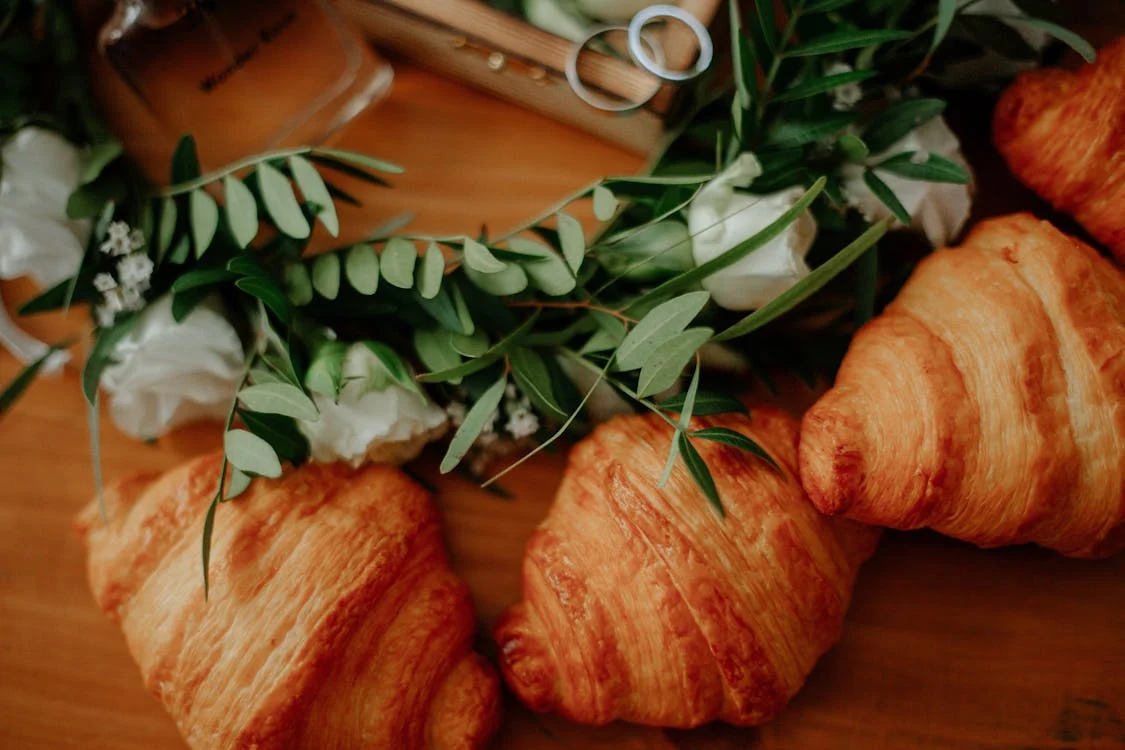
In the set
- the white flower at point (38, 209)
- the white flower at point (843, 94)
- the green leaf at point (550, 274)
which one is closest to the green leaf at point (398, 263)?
the green leaf at point (550, 274)

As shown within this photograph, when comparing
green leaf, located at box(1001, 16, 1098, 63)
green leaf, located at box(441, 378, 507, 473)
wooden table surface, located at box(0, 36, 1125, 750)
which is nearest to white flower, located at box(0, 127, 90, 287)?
wooden table surface, located at box(0, 36, 1125, 750)

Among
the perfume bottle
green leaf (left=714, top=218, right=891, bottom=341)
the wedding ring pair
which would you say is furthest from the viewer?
the perfume bottle

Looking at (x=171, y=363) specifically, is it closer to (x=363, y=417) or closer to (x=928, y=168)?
(x=363, y=417)

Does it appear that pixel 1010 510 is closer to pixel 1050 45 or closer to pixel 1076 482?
pixel 1076 482

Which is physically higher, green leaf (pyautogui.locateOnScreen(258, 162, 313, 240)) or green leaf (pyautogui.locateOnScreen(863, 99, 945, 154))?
green leaf (pyautogui.locateOnScreen(863, 99, 945, 154))

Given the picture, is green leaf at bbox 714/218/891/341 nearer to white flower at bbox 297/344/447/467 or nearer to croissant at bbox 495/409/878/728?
croissant at bbox 495/409/878/728

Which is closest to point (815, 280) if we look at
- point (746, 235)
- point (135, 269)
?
point (746, 235)

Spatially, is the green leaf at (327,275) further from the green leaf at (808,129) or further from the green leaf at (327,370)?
the green leaf at (808,129)

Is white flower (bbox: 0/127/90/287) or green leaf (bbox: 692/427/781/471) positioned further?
white flower (bbox: 0/127/90/287)
